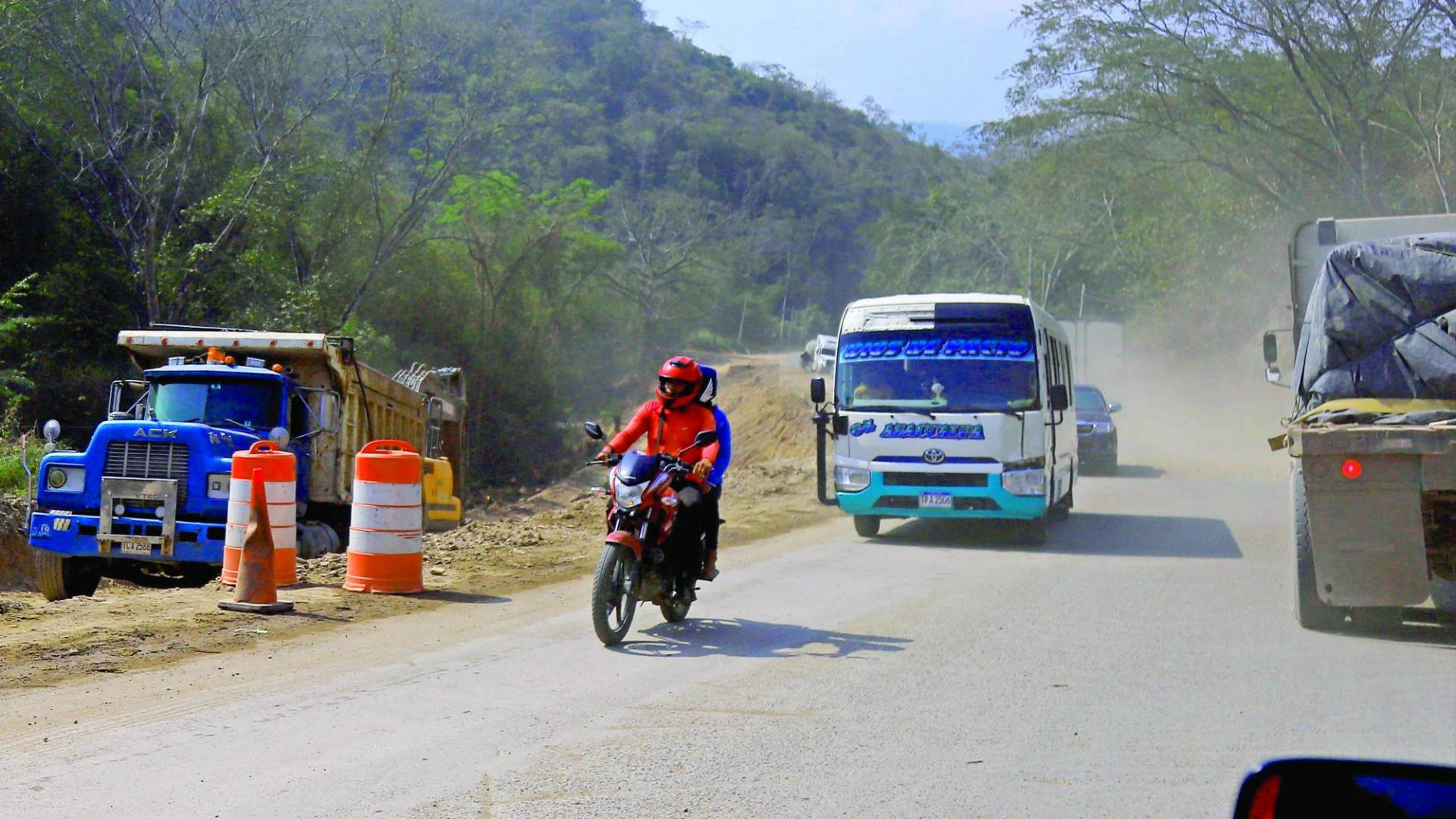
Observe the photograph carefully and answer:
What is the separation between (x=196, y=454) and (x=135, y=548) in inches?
38.9

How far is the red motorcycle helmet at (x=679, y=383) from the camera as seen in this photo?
30.0ft

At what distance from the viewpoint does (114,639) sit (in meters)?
8.26

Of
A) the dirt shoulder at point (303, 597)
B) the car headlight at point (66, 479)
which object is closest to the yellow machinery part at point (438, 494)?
the dirt shoulder at point (303, 597)

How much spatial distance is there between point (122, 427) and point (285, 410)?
1701mm

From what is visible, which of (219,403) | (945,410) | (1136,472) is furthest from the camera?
(1136,472)

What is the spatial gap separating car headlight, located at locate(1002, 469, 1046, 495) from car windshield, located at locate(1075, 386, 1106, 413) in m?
13.1

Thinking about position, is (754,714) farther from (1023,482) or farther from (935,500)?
(1023,482)

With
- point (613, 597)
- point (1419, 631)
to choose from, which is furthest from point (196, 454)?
point (1419, 631)

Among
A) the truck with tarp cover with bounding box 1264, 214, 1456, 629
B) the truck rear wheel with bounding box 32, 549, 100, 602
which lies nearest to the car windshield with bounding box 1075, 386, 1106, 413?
the truck with tarp cover with bounding box 1264, 214, 1456, 629

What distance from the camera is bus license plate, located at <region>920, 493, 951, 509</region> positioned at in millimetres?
14680

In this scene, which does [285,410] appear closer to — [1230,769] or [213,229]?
[1230,769]

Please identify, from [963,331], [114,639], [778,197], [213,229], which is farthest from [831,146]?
[114,639]

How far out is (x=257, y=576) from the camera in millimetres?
9422

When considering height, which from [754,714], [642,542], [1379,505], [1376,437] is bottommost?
[754,714]
